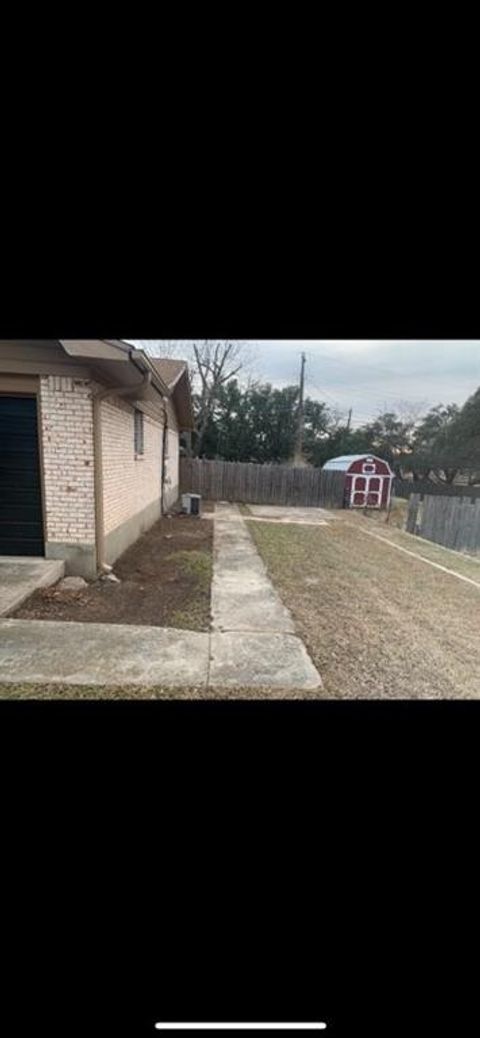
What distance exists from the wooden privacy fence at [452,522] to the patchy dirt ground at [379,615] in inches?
22.1

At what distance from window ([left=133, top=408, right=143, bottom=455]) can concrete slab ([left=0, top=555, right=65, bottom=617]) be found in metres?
2.67

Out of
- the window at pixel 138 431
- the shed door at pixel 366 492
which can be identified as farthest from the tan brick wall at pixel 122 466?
the shed door at pixel 366 492

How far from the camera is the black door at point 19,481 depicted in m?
4.71

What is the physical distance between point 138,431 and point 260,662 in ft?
16.2

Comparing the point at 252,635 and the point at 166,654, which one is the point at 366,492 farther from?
the point at 166,654

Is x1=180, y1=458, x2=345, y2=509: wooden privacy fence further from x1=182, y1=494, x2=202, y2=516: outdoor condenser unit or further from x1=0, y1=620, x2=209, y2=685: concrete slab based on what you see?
x1=0, y1=620, x2=209, y2=685: concrete slab

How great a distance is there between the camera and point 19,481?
15.8 ft
